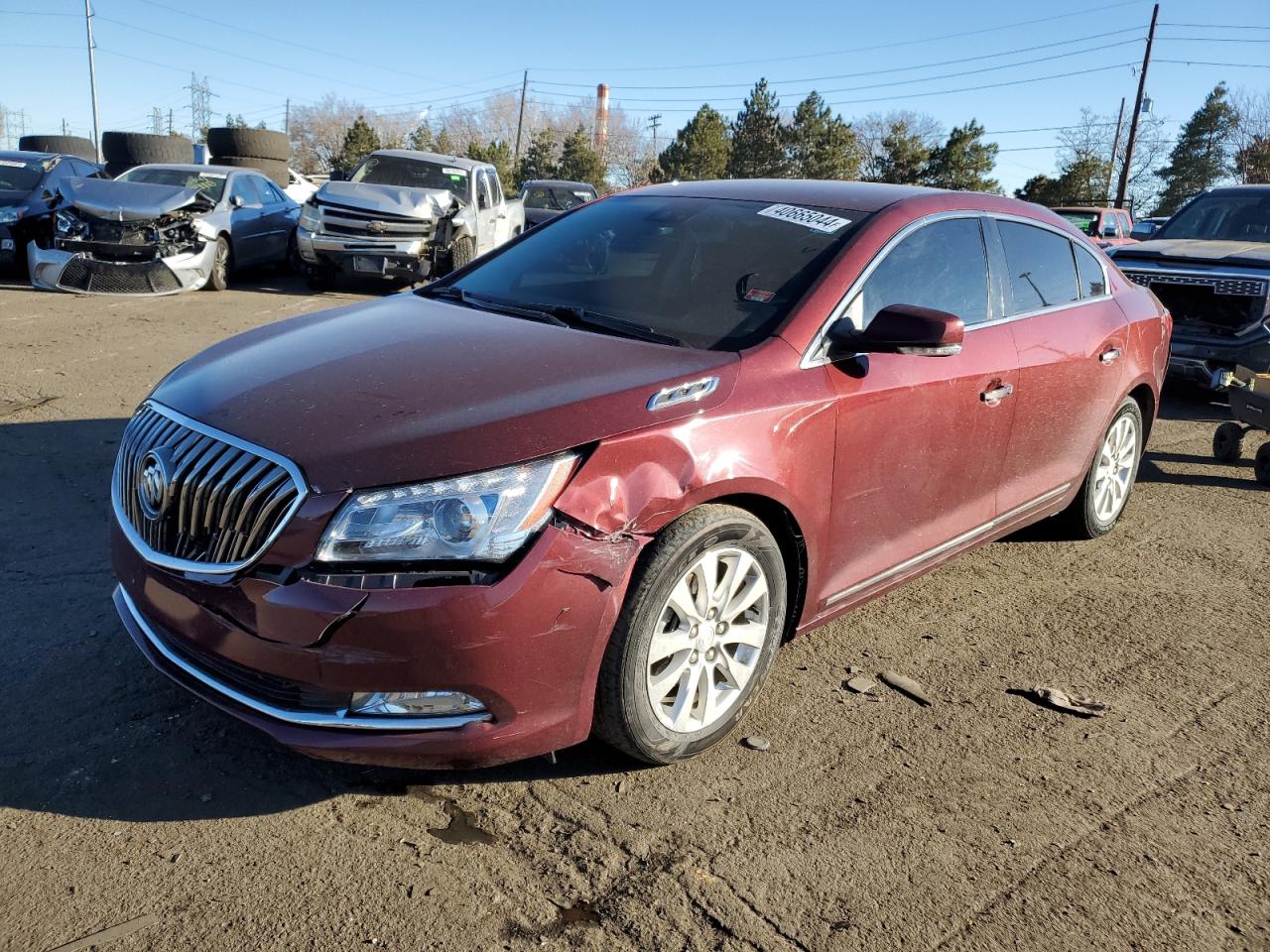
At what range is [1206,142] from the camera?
6456 cm

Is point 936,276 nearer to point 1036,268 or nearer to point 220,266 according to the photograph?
point 1036,268

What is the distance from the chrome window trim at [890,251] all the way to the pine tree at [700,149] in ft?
168

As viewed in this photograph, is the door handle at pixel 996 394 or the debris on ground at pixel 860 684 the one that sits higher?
the door handle at pixel 996 394

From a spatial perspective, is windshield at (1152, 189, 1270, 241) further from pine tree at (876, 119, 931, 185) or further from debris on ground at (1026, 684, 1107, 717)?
pine tree at (876, 119, 931, 185)

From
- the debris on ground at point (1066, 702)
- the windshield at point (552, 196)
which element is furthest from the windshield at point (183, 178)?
the debris on ground at point (1066, 702)

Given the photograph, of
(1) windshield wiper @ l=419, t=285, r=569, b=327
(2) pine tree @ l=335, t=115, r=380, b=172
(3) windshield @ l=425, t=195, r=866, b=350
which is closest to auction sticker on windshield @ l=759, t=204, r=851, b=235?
(3) windshield @ l=425, t=195, r=866, b=350

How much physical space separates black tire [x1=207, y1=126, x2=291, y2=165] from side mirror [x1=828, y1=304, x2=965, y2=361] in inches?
1117

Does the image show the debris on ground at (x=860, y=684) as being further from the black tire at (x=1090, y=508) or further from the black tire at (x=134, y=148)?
the black tire at (x=134, y=148)

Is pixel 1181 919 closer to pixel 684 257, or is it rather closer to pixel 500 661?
pixel 500 661

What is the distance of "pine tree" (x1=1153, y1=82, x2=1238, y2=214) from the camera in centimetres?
6431

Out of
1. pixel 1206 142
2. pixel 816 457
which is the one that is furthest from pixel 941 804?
pixel 1206 142

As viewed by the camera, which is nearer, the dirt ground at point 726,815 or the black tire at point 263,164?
the dirt ground at point 726,815

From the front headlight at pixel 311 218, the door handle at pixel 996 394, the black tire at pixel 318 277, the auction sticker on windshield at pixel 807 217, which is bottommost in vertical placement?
the black tire at pixel 318 277

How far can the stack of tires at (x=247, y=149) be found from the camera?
1100 inches
